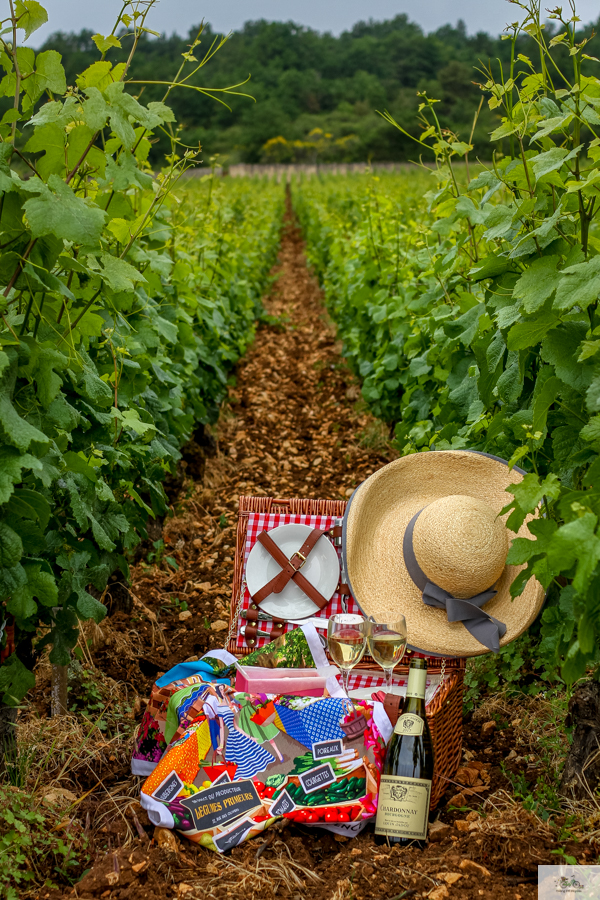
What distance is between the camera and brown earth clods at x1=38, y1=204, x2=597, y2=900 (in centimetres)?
180

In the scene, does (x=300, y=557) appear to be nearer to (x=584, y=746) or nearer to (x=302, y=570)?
(x=302, y=570)

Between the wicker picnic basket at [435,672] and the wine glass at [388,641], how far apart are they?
17 cm

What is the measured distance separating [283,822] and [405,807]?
13.2 inches

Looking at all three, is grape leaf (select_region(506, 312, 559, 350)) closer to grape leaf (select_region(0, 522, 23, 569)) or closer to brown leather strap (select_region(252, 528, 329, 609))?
brown leather strap (select_region(252, 528, 329, 609))

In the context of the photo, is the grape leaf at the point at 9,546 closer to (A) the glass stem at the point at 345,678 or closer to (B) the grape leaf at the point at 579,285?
(A) the glass stem at the point at 345,678

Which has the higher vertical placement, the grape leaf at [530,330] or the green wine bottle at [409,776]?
the grape leaf at [530,330]

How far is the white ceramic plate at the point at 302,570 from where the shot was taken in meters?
2.87

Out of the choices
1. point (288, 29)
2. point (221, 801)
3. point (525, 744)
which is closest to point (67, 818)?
point (221, 801)

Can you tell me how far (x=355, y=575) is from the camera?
2.80 metres

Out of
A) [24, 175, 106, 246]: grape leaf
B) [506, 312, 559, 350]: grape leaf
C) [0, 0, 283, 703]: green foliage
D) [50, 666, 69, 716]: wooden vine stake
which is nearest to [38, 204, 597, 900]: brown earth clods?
[50, 666, 69, 716]: wooden vine stake

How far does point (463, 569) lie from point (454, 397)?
3.13 ft

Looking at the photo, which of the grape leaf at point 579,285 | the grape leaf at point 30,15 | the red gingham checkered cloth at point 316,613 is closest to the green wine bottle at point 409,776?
the red gingham checkered cloth at point 316,613

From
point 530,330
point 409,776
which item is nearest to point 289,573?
point 409,776

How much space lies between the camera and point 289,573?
2867mm
